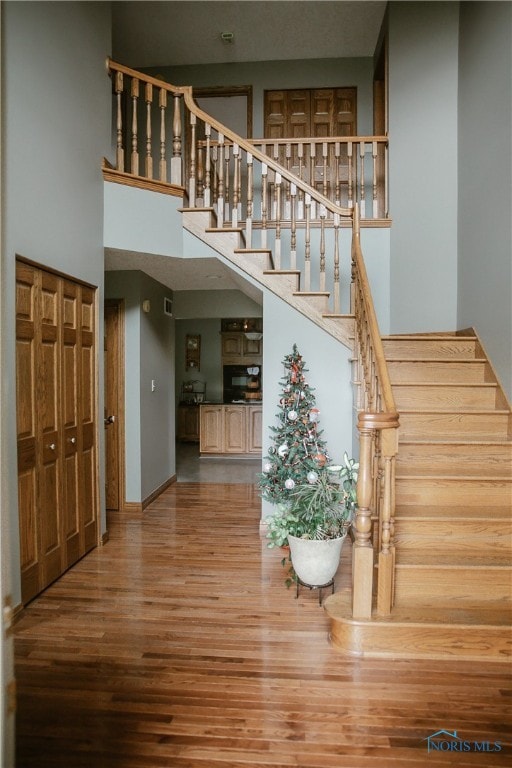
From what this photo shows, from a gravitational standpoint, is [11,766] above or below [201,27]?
below

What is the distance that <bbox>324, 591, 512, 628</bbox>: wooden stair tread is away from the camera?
2.38 m

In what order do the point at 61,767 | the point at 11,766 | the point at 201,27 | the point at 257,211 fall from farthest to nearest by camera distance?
the point at 257,211 < the point at 201,27 < the point at 61,767 < the point at 11,766

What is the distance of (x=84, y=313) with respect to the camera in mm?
3701

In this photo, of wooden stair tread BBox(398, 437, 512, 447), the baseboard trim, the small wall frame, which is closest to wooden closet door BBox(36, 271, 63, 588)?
the baseboard trim

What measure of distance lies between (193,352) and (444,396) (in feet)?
23.2

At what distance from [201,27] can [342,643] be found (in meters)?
6.44

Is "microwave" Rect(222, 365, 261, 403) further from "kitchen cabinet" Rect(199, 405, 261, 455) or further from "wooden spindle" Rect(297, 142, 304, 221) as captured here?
"wooden spindle" Rect(297, 142, 304, 221)

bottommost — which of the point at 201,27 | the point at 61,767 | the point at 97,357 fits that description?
the point at 61,767

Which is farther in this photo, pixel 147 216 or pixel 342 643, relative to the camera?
pixel 147 216

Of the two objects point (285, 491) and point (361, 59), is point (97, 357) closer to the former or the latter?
point (285, 491)

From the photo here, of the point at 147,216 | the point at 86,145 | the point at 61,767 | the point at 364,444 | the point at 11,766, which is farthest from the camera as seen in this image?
the point at 147,216

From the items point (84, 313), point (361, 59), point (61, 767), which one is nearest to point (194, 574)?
point (61, 767)

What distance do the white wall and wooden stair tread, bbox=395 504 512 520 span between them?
2.30 m

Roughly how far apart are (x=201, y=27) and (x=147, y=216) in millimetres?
3109
